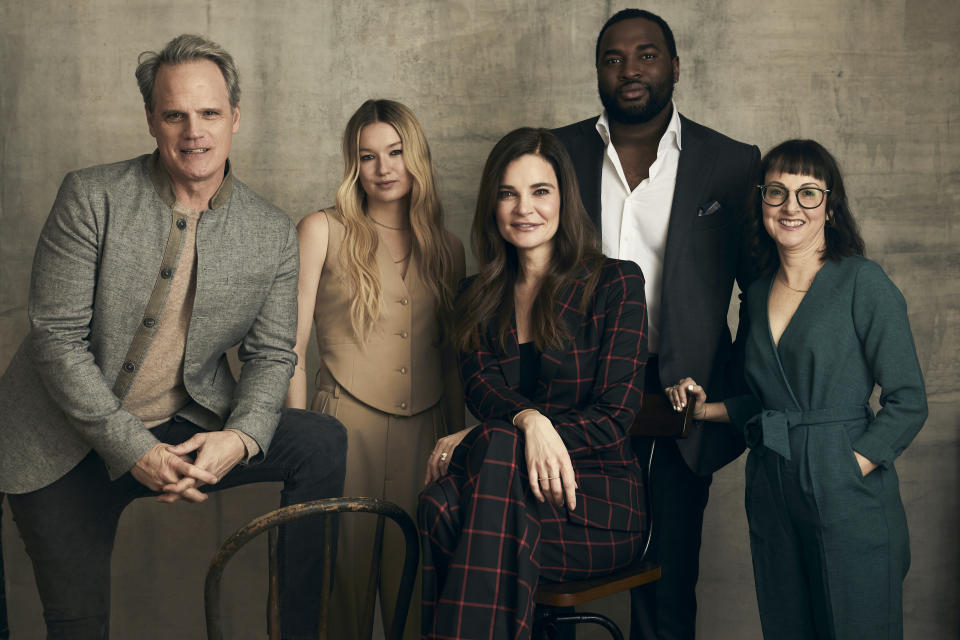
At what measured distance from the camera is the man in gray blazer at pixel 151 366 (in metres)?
1.90

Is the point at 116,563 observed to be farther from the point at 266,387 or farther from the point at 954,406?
the point at 954,406

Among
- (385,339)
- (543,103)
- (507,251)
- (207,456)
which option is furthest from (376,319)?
(543,103)

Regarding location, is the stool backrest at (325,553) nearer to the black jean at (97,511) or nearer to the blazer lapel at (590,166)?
the black jean at (97,511)

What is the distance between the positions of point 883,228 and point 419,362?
6.21ft

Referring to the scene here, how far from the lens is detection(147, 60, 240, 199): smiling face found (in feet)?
6.59

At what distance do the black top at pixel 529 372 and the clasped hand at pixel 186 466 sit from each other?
2.43 feet

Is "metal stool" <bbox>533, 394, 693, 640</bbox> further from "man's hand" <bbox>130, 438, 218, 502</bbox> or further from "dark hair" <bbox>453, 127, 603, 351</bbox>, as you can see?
"man's hand" <bbox>130, 438, 218, 502</bbox>

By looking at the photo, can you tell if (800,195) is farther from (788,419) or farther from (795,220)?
(788,419)

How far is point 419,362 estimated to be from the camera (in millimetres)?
2457

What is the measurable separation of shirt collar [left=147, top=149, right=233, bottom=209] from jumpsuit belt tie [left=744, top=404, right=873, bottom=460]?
1468 mm

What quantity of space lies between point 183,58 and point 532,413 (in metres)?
1.23

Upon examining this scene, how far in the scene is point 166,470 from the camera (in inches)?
74.2

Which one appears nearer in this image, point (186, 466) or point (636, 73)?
point (186, 466)

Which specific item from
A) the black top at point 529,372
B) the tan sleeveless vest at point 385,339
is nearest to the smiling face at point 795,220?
the black top at point 529,372
